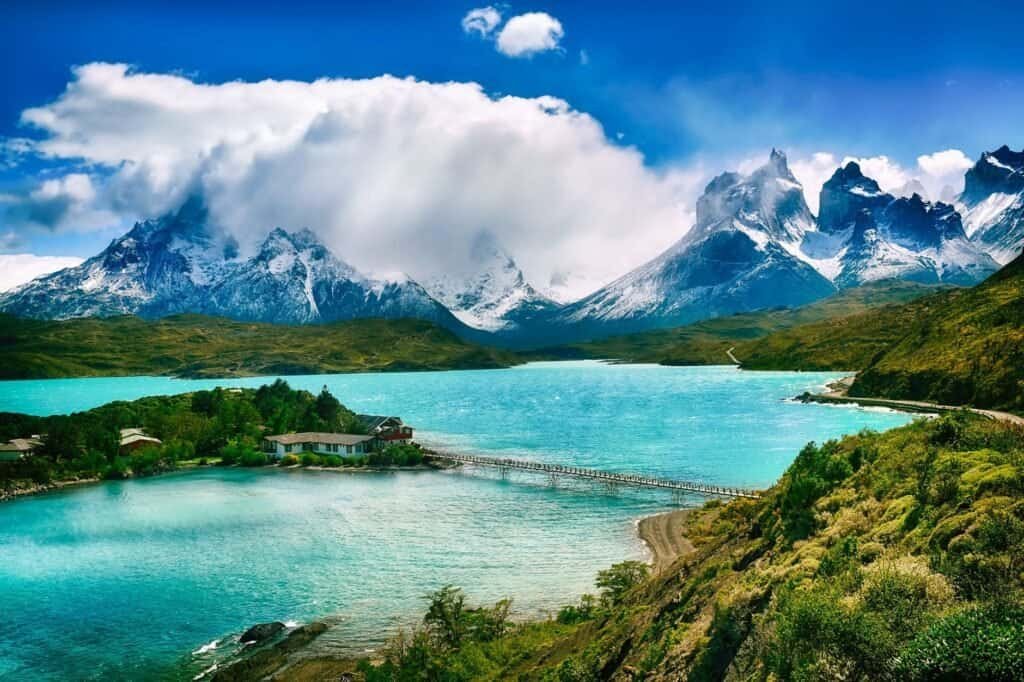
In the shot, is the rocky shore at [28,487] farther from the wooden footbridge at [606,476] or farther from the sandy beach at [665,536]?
the sandy beach at [665,536]

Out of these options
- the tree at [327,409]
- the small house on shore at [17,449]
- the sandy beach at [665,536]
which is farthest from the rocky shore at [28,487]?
the sandy beach at [665,536]

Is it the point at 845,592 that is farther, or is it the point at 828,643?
the point at 845,592

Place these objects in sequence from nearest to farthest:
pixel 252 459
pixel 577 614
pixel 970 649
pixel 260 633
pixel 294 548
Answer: pixel 970 649 → pixel 577 614 → pixel 260 633 → pixel 294 548 → pixel 252 459

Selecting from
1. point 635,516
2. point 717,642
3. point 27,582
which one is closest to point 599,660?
point 717,642

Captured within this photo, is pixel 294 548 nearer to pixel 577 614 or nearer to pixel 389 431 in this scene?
pixel 577 614

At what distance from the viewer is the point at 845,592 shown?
1734 cm

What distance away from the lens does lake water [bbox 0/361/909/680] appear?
48.8 meters

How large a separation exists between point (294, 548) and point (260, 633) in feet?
73.9

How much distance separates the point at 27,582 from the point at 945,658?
7330cm

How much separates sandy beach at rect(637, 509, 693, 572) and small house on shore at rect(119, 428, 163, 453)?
9273 cm

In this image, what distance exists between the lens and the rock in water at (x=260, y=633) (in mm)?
46281

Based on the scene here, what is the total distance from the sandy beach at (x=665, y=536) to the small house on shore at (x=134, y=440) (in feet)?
304

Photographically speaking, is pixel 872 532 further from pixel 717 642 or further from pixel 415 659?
pixel 415 659

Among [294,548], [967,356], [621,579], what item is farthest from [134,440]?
[967,356]
